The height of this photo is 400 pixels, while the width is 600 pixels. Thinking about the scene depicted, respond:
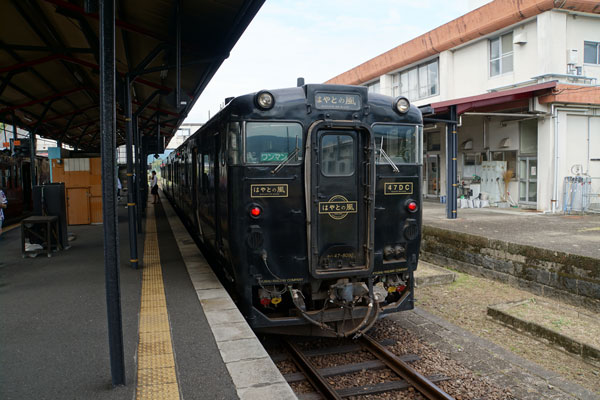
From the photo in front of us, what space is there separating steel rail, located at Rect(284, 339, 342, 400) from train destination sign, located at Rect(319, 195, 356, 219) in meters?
1.64

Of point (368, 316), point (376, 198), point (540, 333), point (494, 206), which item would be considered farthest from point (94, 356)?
point (494, 206)

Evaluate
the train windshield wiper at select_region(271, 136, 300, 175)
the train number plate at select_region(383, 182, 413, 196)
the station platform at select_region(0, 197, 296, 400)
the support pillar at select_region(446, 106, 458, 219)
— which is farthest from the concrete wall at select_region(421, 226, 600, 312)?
the station platform at select_region(0, 197, 296, 400)

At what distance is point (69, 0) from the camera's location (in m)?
6.44

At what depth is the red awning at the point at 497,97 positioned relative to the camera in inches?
548

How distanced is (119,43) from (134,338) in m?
6.02

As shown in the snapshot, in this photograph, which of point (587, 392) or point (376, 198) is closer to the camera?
point (587, 392)

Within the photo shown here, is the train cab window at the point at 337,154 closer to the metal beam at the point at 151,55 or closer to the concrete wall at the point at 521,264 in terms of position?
the metal beam at the point at 151,55

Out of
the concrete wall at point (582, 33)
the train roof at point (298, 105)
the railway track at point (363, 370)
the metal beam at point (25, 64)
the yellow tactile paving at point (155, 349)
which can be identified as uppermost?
the concrete wall at point (582, 33)

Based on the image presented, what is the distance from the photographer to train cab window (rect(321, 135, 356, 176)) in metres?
5.23

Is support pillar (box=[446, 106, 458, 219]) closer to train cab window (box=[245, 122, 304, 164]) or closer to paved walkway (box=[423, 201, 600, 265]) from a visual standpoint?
paved walkway (box=[423, 201, 600, 265])

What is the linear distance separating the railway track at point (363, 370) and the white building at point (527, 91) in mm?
10080

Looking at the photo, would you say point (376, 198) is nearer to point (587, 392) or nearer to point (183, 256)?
point (587, 392)

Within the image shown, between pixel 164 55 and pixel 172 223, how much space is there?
6.31m

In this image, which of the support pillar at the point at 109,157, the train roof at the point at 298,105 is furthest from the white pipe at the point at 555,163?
the support pillar at the point at 109,157
